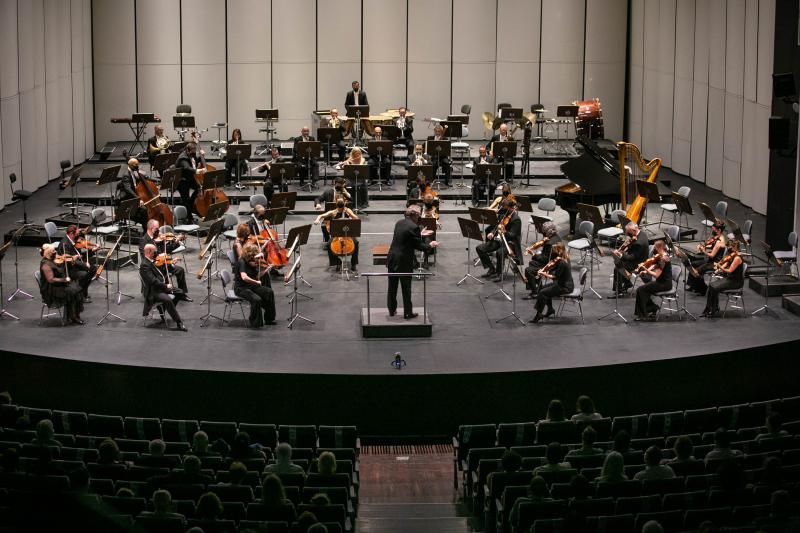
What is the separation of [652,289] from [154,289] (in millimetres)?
6045

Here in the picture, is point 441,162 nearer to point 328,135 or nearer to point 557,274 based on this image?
point 328,135

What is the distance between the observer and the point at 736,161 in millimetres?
19781

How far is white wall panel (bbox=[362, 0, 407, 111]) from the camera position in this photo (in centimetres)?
2505

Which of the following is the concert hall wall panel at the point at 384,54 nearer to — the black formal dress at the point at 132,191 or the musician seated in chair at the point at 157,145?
the musician seated in chair at the point at 157,145

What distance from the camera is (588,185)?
1702cm

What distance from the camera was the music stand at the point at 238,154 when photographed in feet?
64.0

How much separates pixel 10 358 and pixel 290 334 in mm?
3173

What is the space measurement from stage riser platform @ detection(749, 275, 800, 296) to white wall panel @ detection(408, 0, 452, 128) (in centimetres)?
1218

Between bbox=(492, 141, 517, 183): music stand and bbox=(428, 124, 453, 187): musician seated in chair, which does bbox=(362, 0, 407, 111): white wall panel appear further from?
bbox=(492, 141, 517, 183): music stand

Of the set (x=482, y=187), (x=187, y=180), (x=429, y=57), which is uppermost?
(x=429, y=57)

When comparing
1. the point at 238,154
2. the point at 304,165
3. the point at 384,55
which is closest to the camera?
the point at 238,154

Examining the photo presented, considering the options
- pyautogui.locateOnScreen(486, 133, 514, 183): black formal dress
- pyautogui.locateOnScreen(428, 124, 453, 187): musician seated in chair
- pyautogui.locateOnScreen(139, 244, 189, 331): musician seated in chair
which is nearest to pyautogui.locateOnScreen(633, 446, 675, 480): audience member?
pyautogui.locateOnScreen(139, 244, 189, 331): musician seated in chair

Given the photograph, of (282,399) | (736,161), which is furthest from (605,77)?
(282,399)

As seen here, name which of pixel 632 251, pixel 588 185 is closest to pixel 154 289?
pixel 632 251
